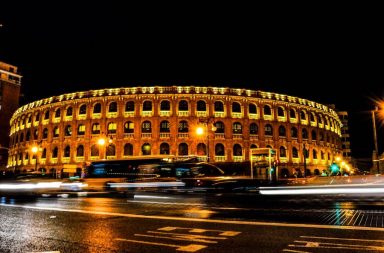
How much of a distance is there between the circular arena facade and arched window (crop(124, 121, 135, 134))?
0.13 metres

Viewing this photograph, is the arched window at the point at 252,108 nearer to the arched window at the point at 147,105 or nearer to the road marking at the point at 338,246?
the arched window at the point at 147,105

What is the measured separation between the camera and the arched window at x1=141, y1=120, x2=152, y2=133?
138 feet

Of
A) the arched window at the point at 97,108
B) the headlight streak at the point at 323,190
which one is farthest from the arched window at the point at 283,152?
the headlight streak at the point at 323,190

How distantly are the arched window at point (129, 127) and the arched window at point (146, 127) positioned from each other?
1.33 meters

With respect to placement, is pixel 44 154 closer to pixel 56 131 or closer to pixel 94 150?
pixel 56 131

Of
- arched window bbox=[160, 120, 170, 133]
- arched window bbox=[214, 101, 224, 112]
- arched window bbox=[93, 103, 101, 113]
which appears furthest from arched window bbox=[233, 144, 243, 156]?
arched window bbox=[93, 103, 101, 113]

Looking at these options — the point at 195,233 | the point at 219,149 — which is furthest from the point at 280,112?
the point at 195,233

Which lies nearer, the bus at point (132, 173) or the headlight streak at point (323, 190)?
the headlight streak at point (323, 190)

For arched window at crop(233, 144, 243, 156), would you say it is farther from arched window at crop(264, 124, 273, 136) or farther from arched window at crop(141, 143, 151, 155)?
arched window at crop(141, 143, 151, 155)

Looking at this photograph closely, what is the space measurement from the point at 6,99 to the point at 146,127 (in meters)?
37.8

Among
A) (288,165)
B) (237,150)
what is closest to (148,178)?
(237,150)

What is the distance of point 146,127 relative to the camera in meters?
42.4

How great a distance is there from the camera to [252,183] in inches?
605

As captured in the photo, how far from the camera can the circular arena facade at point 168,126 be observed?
41.9 meters
